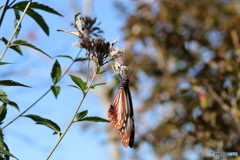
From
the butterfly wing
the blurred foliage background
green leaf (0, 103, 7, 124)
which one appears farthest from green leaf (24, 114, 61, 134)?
the blurred foliage background

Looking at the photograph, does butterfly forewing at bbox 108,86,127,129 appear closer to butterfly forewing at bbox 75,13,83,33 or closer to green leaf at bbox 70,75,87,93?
green leaf at bbox 70,75,87,93

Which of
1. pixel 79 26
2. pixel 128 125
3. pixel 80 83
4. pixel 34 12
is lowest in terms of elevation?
pixel 128 125

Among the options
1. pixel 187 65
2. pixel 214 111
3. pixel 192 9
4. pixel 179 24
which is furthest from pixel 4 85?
pixel 192 9

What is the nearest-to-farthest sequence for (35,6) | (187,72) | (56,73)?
(35,6) < (56,73) < (187,72)

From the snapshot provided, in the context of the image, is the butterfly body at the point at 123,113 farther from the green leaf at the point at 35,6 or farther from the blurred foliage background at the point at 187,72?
the blurred foliage background at the point at 187,72

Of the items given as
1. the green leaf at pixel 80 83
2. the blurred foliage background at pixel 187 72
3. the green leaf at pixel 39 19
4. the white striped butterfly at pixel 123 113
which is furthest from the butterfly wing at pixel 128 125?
the blurred foliage background at pixel 187 72

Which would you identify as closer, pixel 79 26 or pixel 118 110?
pixel 79 26

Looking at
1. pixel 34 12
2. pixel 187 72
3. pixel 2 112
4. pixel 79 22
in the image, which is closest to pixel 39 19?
pixel 34 12

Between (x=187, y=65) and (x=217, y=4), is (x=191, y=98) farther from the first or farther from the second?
(x=217, y=4)

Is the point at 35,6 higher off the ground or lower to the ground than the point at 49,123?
higher

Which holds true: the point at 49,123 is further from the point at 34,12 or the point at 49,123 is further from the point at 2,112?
the point at 34,12
